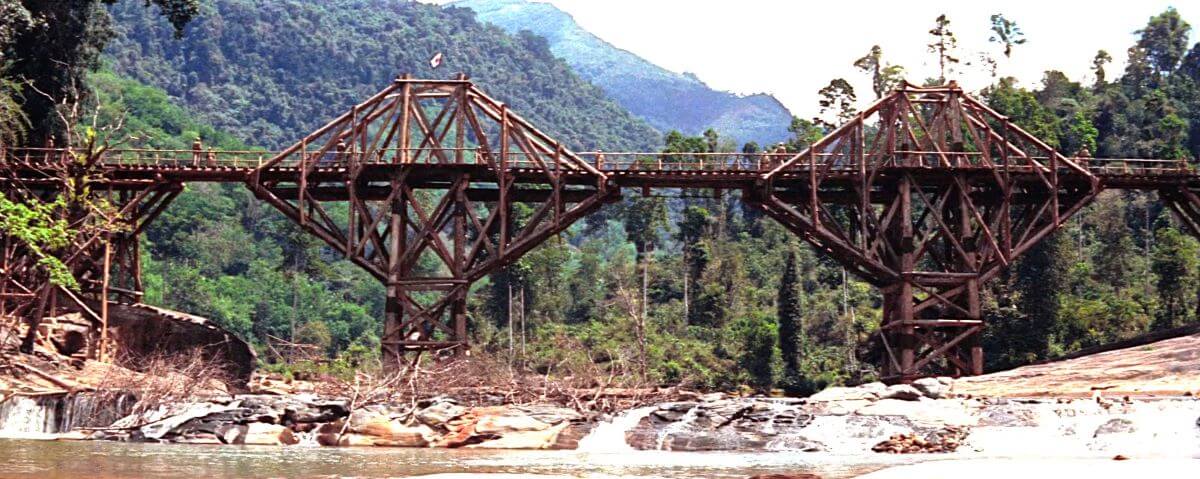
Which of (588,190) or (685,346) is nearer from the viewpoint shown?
(588,190)

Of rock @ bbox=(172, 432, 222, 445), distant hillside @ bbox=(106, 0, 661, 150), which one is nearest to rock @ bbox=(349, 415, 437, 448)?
rock @ bbox=(172, 432, 222, 445)

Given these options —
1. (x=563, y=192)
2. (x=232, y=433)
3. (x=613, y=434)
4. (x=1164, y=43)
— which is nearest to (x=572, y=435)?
(x=613, y=434)

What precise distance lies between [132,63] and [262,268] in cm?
7605

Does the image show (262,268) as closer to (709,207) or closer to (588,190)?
(709,207)

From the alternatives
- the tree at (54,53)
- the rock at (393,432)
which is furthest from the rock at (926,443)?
the tree at (54,53)

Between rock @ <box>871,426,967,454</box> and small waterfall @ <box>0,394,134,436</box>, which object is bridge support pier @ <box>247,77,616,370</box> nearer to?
small waterfall @ <box>0,394,134,436</box>

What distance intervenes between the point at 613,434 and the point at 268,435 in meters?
7.73

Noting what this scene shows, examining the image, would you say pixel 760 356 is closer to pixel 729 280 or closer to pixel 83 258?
pixel 729 280

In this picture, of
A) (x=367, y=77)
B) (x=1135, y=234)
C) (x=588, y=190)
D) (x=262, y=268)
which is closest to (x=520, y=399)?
(x=588, y=190)

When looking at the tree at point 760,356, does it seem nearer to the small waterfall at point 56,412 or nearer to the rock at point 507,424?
the rock at point 507,424

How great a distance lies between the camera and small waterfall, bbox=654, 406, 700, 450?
1401 inches

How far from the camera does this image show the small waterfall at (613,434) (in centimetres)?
3553

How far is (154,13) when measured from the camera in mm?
188375

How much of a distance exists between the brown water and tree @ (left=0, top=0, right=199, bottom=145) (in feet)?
71.4
